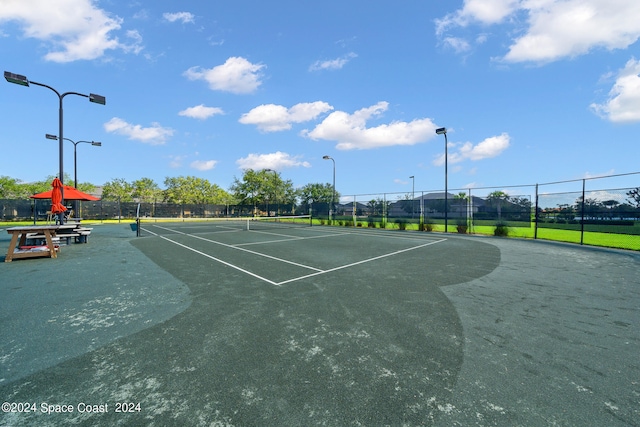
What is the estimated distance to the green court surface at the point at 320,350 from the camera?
86.7 inches

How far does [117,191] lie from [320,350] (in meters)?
57.7

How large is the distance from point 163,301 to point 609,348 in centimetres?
649

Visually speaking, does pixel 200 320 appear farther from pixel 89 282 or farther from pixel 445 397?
pixel 89 282

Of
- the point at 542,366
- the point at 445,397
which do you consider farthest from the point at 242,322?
the point at 542,366

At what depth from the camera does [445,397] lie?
2.34 meters

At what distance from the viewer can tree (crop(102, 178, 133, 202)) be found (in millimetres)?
47625

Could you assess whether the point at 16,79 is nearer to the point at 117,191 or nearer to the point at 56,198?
the point at 56,198

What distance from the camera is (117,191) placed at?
47.7 meters

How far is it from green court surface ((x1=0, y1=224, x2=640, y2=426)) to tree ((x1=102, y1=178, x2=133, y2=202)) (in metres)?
50.7

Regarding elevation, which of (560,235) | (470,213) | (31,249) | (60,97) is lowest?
(31,249)

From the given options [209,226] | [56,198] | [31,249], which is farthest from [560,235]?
[209,226]

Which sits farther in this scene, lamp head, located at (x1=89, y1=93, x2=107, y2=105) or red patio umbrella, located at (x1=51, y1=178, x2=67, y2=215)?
lamp head, located at (x1=89, y1=93, x2=107, y2=105)

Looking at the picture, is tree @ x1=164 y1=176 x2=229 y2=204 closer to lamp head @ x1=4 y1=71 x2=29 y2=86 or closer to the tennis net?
the tennis net

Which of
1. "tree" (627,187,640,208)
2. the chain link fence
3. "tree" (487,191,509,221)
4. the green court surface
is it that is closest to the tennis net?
the chain link fence
